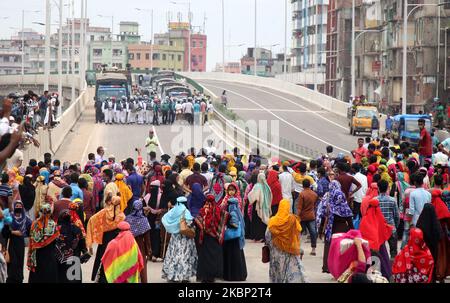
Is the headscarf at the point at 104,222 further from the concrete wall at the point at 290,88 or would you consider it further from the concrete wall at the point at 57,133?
the concrete wall at the point at 290,88

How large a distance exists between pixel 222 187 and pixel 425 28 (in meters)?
61.5

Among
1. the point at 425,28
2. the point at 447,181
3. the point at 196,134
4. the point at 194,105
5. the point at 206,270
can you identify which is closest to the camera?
the point at 206,270

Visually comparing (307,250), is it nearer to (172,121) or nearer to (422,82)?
(172,121)

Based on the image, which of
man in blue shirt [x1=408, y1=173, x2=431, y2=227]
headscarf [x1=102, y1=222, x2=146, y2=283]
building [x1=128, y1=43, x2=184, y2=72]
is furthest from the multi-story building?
headscarf [x1=102, y1=222, x2=146, y2=283]

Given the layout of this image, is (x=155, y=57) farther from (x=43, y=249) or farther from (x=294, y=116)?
(x=43, y=249)

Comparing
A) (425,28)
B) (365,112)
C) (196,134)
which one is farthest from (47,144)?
(425,28)

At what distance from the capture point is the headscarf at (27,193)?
19.5 metres

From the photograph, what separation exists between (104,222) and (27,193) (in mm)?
3528

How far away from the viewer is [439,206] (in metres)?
17.4

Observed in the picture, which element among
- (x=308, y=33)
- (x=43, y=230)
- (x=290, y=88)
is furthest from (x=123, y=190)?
(x=308, y=33)

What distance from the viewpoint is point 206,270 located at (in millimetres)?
17641

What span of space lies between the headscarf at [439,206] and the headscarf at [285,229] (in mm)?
2516

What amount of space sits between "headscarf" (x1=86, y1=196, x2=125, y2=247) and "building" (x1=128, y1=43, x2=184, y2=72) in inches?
7058

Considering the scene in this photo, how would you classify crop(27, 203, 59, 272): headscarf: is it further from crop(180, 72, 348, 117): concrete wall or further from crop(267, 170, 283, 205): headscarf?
crop(180, 72, 348, 117): concrete wall
